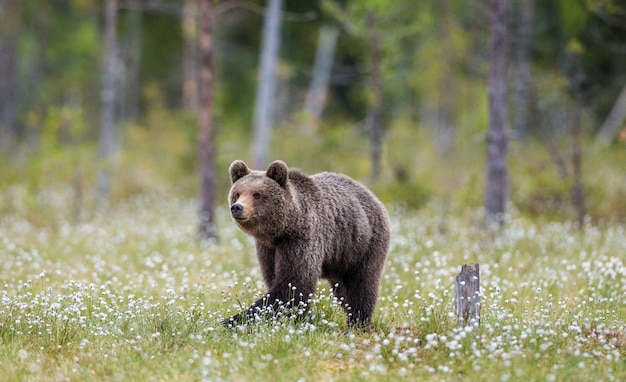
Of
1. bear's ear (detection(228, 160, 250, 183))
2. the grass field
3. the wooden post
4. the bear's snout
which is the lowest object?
the grass field

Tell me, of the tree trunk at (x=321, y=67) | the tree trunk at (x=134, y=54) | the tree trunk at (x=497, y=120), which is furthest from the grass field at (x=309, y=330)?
the tree trunk at (x=134, y=54)

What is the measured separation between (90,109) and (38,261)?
27.3 meters

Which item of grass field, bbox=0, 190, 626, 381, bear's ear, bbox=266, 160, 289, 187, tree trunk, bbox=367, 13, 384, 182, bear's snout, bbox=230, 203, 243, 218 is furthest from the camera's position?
tree trunk, bbox=367, 13, 384, 182

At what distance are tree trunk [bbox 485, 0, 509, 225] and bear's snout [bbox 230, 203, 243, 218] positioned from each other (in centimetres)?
806

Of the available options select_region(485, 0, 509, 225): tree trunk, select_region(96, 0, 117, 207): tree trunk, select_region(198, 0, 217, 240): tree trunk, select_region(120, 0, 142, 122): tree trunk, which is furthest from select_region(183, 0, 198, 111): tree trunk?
select_region(485, 0, 509, 225): tree trunk

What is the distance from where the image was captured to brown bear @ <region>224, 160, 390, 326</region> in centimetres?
745

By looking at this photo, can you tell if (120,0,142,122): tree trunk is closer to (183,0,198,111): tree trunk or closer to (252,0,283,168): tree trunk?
(183,0,198,111): tree trunk

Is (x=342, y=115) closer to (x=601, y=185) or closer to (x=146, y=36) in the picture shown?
(x=146, y=36)

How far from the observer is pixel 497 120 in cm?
1427

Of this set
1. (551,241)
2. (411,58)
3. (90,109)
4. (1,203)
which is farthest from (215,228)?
(90,109)

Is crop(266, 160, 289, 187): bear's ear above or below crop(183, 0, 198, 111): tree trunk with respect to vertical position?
below

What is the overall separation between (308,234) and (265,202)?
0.54 m

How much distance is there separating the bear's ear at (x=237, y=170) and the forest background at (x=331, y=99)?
21.1 ft

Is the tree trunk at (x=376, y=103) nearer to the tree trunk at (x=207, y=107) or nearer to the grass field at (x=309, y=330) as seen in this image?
the tree trunk at (x=207, y=107)
